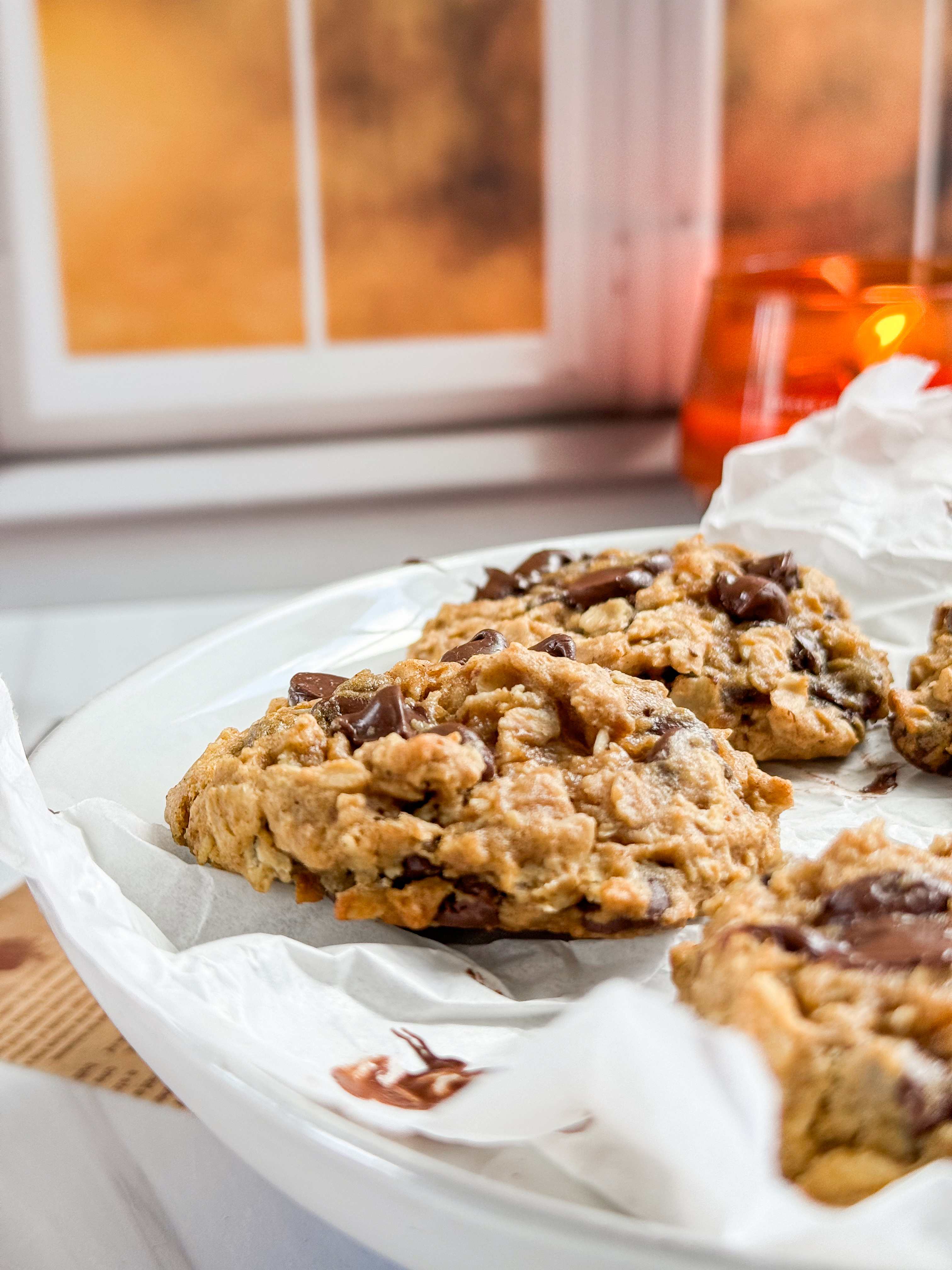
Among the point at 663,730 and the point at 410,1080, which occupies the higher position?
the point at 663,730

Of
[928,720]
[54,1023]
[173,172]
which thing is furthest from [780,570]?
[173,172]

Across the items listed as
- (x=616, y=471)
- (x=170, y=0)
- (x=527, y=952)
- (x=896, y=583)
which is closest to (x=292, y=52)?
(x=170, y=0)

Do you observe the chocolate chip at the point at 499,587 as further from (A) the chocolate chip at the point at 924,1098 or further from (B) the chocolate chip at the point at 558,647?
(A) the chocolate chip at the point at 924,1098

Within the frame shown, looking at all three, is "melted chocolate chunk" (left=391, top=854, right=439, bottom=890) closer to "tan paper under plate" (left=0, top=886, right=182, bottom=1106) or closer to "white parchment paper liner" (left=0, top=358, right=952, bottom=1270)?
"white parchment paper liner" (left=0, top=358, right=952, bottom=1270)

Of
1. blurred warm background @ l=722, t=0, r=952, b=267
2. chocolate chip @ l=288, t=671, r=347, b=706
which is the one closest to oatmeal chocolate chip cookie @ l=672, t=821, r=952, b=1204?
chocolate chip @ l=288, t=671, r=347, b=706

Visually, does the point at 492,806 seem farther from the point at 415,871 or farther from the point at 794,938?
the point at 794,938

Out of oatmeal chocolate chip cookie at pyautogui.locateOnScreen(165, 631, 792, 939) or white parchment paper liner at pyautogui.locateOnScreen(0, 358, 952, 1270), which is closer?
white parchment paper liner at pyautogui.locateOnScreen(0, 358, 952, 1270)

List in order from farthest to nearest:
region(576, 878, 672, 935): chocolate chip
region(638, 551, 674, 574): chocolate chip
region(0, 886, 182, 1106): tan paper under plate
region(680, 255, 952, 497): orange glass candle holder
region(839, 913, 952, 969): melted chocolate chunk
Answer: region(680, 255, 952, 497): orange glass candle holder
region(638, 551, 674, 574): chocolate chip
region(0, 886, 182, 1106): tan paper under plate
region(576, 878, 672, 935): chocolate chip
region(839, 913, 952, 969): melted chocolate chunk
